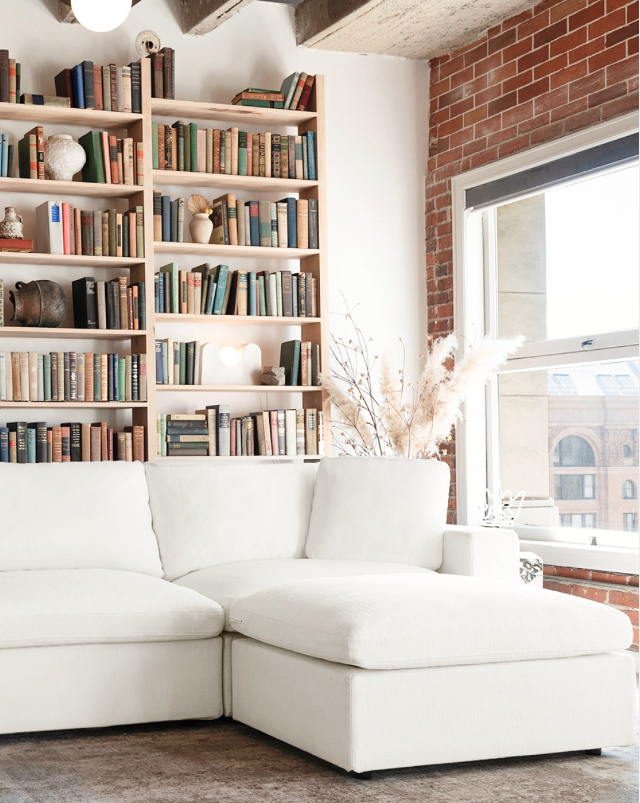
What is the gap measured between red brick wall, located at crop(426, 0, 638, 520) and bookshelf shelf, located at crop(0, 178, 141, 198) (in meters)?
1.70

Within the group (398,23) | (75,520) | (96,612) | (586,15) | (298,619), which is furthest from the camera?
(398,23)

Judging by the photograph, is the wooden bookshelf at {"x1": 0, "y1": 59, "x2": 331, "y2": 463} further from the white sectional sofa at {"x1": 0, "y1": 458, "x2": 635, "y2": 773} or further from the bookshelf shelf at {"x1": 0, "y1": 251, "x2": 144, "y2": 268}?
the white sectional sofa at {"x1": 0, "y1": 458, "x2": 635, "y2": 773}

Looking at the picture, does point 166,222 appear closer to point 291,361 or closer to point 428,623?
point 291,361

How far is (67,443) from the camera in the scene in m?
5.24

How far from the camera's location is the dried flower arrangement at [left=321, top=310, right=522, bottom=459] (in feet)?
17.7

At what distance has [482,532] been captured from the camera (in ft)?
13.2

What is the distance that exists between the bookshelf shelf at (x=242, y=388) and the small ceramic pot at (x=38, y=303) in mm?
592

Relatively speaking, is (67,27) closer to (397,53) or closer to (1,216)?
(1,216)

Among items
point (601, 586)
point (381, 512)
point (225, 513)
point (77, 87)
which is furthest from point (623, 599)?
point (77, 87)

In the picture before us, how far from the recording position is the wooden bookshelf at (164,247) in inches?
207

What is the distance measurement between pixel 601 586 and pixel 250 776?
2.41 meters

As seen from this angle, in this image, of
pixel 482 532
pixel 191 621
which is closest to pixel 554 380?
pixel 482 532

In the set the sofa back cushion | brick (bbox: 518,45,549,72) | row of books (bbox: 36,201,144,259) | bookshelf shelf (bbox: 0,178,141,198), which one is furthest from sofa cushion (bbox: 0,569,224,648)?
brick (bbox: 518,45,549,72)

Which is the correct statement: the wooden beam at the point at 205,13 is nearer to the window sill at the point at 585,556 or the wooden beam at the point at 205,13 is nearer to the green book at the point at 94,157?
the green book at the point at 94,157
